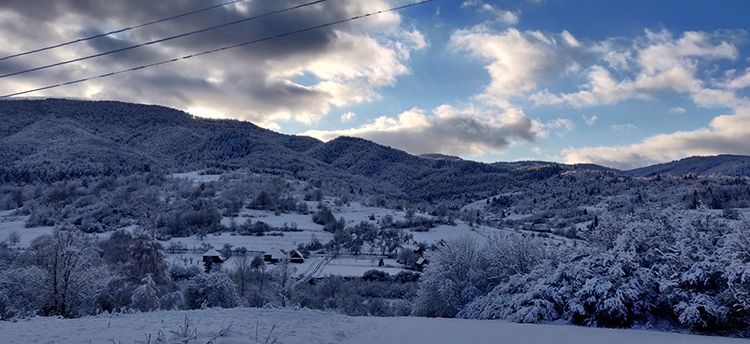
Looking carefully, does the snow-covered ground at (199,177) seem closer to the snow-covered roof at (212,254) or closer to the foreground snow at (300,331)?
the snow-covered roof at (212,254)

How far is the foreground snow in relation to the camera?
596 inches

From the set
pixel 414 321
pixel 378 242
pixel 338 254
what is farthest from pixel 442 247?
pixel 378 242

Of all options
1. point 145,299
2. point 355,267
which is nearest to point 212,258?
point 355,267

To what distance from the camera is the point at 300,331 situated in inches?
698

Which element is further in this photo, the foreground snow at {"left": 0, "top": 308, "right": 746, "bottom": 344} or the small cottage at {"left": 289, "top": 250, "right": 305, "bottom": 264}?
the small cottage at {"left": 289, "top": 250, "right": 305, "bottom": 264}

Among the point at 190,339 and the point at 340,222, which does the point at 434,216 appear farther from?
the point at 190,339

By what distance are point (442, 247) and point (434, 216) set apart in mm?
109537

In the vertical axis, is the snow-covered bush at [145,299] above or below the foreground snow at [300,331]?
below

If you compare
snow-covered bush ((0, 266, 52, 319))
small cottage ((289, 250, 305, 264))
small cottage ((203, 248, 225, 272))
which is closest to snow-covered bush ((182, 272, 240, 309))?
snow-covered bush ((0, 266, 52, 319))

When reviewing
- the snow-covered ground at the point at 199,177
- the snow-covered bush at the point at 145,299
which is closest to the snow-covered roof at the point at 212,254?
the snow-covered bush at the point at 145,299

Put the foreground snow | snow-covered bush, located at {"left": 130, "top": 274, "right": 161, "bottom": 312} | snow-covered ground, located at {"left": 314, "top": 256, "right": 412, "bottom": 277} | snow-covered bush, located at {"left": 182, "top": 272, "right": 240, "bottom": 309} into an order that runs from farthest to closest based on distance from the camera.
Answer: snow-covered ground, located at {"left": 314, "top": 256, "right": 412, "bottom": 277}, snow-covered bush, located at {"left": 182, "top": 272, "right": 240, "bottom": 309}, snow-covered bush, located at {"left": 130, "top": 274, "right": 161, "bottom": 312}, the foreground snow

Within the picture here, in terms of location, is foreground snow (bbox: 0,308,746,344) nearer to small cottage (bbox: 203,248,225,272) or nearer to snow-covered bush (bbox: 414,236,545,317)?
snow-covered bush (bbox: 414,236,545,317)

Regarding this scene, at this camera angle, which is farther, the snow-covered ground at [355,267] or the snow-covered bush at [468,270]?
the snow-covered ground at [355,267]

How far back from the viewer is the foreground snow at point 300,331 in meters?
15.1
